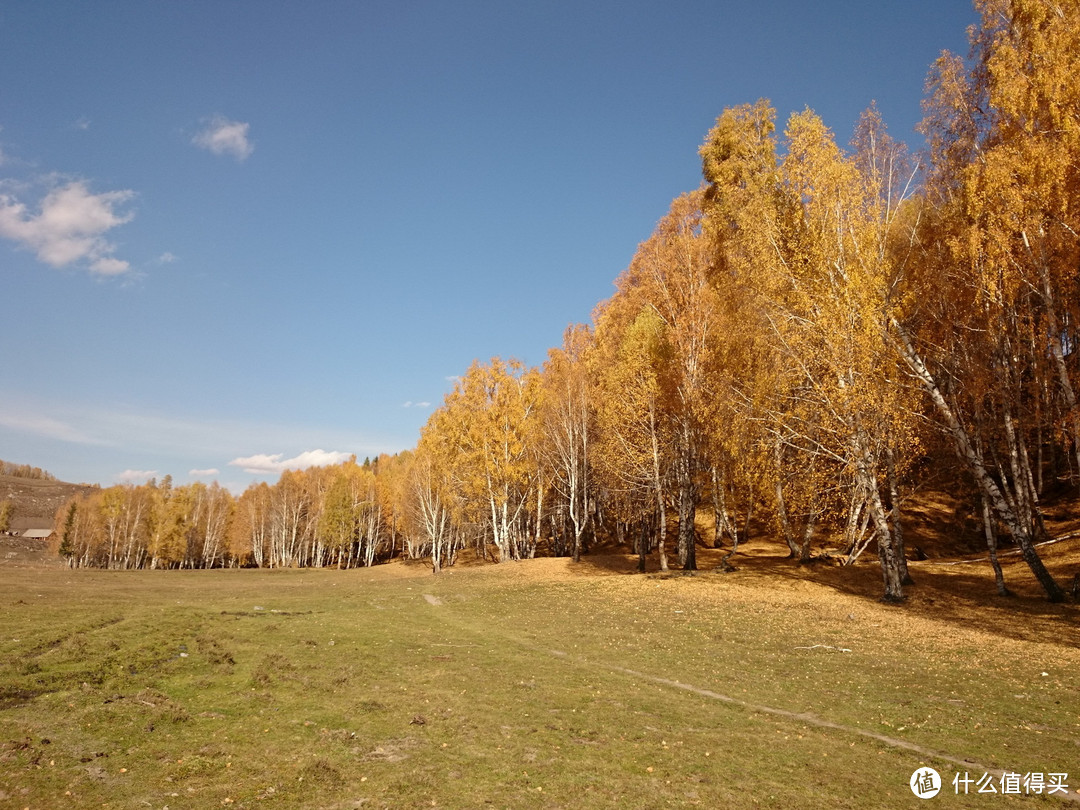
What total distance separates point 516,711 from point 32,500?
234 m

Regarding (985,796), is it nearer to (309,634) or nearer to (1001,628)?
(1001,628)

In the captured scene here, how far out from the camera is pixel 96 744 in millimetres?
7566

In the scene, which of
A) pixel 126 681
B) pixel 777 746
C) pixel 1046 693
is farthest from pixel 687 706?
pixel 126 681

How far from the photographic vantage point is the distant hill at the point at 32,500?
524 ft

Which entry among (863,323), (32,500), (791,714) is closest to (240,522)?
(863,323)

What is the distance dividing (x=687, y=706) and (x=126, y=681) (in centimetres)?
1022

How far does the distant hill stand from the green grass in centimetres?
18787

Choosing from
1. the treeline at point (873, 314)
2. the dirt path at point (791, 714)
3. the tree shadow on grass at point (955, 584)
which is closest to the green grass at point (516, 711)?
the dirt path at point (791, 714)

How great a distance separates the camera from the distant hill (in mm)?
159625

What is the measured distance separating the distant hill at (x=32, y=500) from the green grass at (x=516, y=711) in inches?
7397

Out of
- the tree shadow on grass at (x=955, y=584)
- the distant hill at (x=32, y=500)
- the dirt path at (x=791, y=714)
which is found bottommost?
the dirt path at (x=791, y=714)

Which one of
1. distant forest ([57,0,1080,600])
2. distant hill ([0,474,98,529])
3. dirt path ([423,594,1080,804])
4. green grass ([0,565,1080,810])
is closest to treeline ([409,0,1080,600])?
distant forest ([57,0,1080,600])

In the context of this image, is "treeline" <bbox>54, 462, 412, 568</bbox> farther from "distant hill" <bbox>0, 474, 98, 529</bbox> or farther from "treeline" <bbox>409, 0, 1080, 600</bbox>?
"distant hill" <bbox>0, 474, 98, 529</bbox>

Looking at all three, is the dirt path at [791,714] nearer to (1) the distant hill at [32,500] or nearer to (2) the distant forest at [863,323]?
(2) the distant forest at [863,323]
